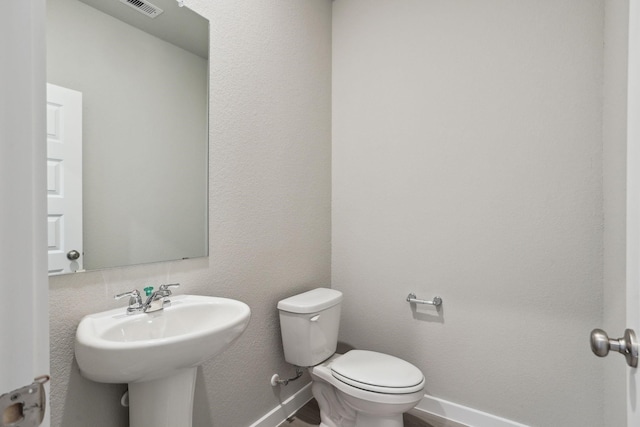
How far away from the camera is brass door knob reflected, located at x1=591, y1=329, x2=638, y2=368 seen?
1.80 feet

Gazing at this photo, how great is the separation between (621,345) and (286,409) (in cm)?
168

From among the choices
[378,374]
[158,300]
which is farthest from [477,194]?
[158,300]

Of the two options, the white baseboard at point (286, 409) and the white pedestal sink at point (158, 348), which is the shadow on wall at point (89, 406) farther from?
the white baseboard at point (286, 409)

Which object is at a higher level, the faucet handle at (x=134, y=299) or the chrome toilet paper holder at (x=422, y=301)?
the faucet handle at (x=134, y=299)

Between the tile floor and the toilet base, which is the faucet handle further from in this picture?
the tile floor

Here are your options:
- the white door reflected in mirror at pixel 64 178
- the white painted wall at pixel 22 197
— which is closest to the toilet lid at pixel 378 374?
the white door reflected in mirror at pixel 64 178

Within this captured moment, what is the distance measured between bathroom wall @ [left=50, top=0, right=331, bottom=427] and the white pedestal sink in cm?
11

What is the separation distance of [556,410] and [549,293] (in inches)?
22.6

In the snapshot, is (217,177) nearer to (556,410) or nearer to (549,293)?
(549,293)

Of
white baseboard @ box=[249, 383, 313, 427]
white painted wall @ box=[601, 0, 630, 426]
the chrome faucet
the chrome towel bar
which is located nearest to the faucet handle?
the chrome faucet

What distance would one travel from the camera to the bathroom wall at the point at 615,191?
1.06m

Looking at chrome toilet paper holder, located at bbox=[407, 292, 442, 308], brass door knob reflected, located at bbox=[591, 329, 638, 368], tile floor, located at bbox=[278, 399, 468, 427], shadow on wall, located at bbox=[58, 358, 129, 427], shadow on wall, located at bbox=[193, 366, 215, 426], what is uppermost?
brass door knob reflected, located at bbox=[591, 329, 638, 368]

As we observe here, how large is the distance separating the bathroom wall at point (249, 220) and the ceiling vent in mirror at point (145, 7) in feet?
0.55

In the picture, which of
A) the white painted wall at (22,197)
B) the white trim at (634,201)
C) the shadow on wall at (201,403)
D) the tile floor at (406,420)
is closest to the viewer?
the white painted wall at (22,197)
